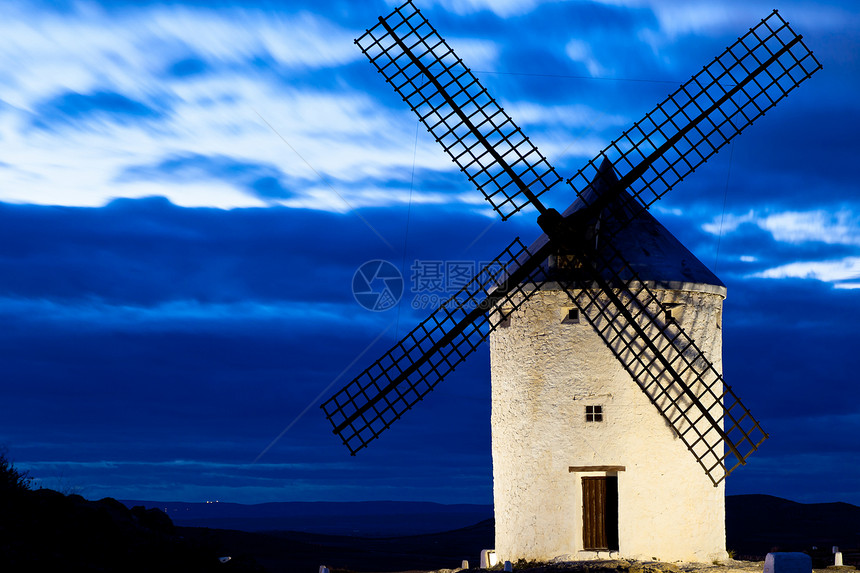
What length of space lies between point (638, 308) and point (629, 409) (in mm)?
1662

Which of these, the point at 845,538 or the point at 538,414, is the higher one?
the point at 538,414

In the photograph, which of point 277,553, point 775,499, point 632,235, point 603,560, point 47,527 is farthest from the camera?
point 775,499

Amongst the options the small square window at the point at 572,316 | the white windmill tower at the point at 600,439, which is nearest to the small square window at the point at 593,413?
the white windmill tower at the point at 600,439

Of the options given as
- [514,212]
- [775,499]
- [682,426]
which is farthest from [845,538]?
[514,212]

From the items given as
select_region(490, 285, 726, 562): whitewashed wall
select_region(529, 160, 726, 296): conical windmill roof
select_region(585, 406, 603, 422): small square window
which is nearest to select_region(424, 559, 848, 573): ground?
select_region(490, 285, 726, 562): whitewashed wall

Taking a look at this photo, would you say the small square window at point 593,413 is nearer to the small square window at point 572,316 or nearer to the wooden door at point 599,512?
the wooden door at point 599,512

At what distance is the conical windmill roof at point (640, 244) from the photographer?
15844mm

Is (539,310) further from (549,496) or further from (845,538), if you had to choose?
(845,538)

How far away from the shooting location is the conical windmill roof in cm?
1584

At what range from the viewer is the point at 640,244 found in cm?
1638

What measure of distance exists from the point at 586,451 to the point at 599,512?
1.08 m

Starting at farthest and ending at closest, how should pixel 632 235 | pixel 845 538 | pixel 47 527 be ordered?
pixel 845 538 → pixel 632 235 → pixel 47 527

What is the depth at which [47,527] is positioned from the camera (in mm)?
11664

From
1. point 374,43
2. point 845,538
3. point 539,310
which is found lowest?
point 845,538
